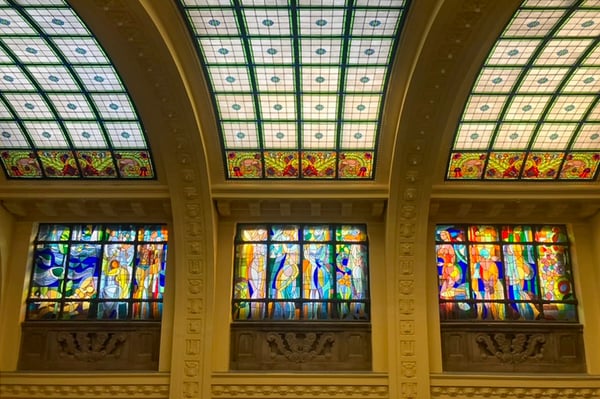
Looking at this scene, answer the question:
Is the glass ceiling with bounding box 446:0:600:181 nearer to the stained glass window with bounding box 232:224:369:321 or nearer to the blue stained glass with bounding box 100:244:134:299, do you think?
the stained glass window with bounding box 232:224:369:321

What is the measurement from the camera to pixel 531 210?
18.5m

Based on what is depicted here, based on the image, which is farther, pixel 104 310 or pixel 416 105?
pixel 104 310

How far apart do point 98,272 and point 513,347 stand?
12074 millimetres

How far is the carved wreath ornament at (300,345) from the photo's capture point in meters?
17.8

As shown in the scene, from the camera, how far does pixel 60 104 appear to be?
17.2 m

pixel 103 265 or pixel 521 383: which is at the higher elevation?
pixel 103 265

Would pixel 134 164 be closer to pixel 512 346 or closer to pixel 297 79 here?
pixel 297 79

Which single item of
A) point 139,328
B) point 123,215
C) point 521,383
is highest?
point 123,215

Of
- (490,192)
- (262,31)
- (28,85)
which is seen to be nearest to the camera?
(262,31)

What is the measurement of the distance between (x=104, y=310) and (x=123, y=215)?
9.24 ft

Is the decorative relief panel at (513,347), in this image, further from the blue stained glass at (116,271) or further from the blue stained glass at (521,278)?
the blue stained glass at (116,271)

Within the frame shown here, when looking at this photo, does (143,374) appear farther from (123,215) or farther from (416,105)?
(416,105)

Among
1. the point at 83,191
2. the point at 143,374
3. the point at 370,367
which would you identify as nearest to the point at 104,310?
the point at 143,374

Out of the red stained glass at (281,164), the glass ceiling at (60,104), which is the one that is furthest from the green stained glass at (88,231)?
the red stained glass at (281,164)
